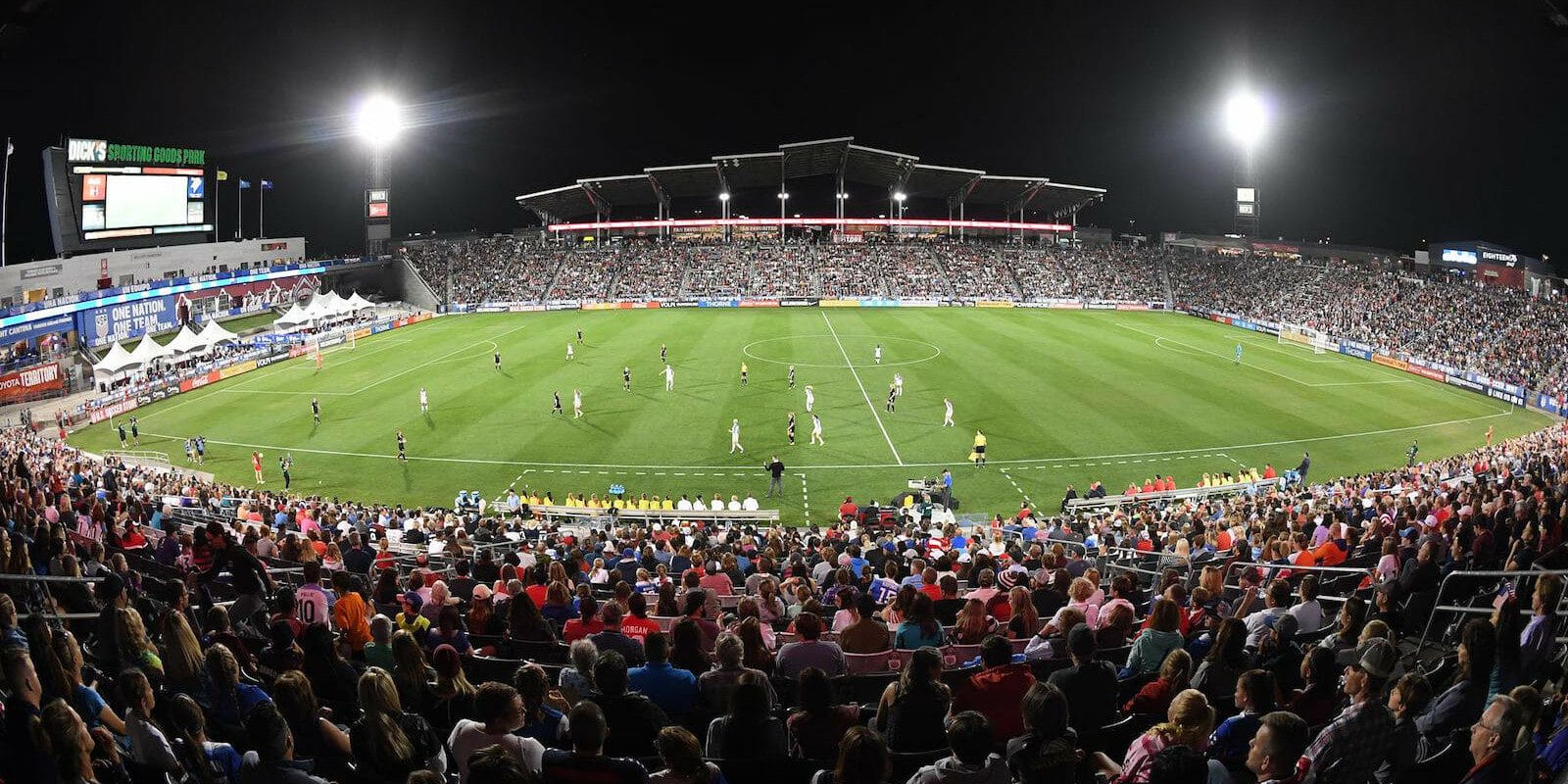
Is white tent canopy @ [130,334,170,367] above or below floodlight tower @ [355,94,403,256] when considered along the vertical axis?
below

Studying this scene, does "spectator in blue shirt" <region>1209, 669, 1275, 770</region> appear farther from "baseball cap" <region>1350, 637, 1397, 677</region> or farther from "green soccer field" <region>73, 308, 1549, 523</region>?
"green soccer field" <region>73, 308, 1549, 523</region>

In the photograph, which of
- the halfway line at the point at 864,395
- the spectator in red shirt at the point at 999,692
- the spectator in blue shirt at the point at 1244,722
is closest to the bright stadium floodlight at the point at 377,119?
the halfway line at the point at 864,395

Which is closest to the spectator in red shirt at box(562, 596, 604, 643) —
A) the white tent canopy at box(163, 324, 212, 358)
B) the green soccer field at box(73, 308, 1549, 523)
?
the green soccer field at box(73, 308, 1549, 523)

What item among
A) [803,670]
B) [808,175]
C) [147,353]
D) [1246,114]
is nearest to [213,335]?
[147,353]

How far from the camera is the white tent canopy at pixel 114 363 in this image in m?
42.2

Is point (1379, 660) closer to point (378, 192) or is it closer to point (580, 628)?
point (580, 628)

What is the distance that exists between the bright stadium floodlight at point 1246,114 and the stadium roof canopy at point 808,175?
17564 mm

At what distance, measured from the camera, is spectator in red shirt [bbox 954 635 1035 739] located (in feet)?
20.4

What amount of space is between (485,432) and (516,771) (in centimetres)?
3394

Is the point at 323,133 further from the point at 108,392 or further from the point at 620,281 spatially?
the point at 108,392

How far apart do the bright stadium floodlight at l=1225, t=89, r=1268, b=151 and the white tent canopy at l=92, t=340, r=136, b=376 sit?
8101 centimetres

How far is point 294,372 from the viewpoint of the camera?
50781 mm

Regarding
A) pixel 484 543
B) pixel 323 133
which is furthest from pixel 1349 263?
pixel 323 133

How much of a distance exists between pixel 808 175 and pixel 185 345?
6551 cm
